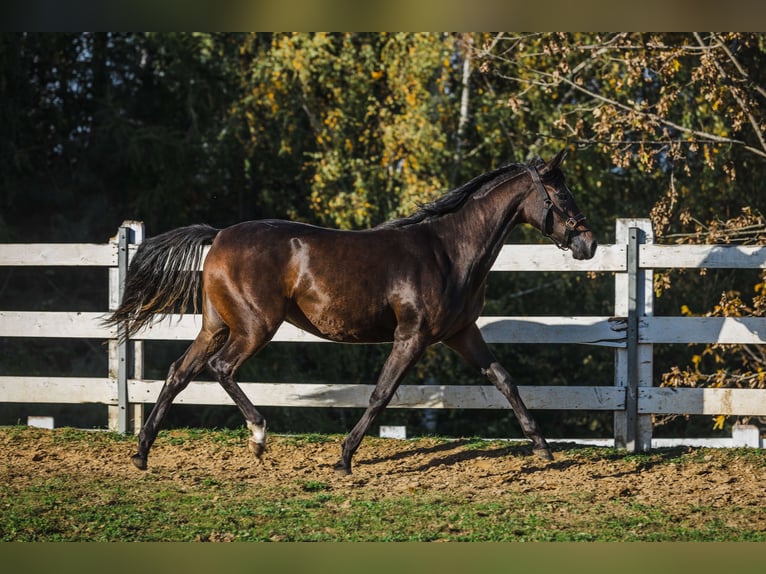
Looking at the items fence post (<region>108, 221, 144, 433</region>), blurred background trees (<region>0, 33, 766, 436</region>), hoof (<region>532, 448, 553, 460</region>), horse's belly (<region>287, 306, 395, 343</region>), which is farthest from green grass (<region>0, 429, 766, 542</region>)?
blurred background trees (<region>0, 33, 766, 436</region>)

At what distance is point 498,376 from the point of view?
253 inches

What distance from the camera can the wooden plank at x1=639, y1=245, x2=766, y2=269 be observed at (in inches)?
281

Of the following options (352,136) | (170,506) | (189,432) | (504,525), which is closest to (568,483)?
(504,525)

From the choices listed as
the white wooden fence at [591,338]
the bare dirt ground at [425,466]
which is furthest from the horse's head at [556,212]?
the bare dirt ground at [425,466]

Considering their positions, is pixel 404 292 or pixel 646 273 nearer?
pixel 404 292

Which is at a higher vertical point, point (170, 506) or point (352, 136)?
point (352, 136)

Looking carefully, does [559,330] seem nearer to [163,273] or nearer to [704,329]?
[704,329]

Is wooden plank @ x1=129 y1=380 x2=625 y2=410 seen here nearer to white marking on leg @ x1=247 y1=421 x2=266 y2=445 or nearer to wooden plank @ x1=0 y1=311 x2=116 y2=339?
wooden plank @ x1=0 y1=311 x2=116 y2=339

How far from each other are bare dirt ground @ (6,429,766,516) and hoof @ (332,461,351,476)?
0.04 metres

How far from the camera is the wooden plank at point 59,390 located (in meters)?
7.67

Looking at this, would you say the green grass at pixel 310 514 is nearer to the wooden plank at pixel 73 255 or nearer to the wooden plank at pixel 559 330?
the wooden plank at pixel 559 330

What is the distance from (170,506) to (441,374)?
916 centimetres

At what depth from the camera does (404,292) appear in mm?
6074

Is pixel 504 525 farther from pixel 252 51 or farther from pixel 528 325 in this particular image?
pixel 252 51
